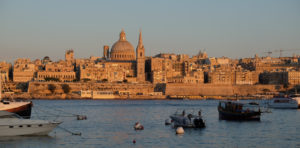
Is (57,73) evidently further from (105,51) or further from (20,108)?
(20,108)

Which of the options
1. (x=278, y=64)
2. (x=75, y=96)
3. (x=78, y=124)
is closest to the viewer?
(x=78, y=124)

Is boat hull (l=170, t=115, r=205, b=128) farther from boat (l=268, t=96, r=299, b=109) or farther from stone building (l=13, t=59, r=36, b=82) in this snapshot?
stone building (l=13, t=59, r=36, b=82)

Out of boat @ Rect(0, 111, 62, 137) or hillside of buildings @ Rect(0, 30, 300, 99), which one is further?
hillside of buildings @ Rect(0, 30, 300, 99)

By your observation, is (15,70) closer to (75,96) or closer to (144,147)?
(75,96)

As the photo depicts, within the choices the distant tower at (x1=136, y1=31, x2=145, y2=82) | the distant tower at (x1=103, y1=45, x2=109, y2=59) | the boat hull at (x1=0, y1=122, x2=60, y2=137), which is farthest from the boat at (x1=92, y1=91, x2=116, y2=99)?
the boat hull at (x1=0, y1=122, x2=60, y2=137)

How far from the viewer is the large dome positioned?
105 metres

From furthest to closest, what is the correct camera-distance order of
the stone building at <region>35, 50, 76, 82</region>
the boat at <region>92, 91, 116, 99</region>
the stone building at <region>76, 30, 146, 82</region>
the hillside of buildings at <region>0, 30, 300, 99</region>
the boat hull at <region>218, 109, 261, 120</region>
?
the stone building at <region>76, 30, 146, 82</region> < the stone building at <region>35, 50, 76, 82</region> < the hillside of buildings at <region>0, 30, 300, 99</region> < the boat at <region>92, 91, 116, 99</region> < the boat hull at <region>218, 109, 261, 120</region>

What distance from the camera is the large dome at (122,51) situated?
344ft

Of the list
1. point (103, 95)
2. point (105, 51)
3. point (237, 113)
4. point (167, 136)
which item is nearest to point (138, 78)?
point (103, 95)

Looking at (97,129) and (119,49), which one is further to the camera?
(119,49)

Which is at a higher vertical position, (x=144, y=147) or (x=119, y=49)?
(x=119, y=49)

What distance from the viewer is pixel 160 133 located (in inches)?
925

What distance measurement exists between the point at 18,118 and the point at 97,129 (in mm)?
4953

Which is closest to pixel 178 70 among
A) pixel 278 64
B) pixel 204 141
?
pixel 278 64
